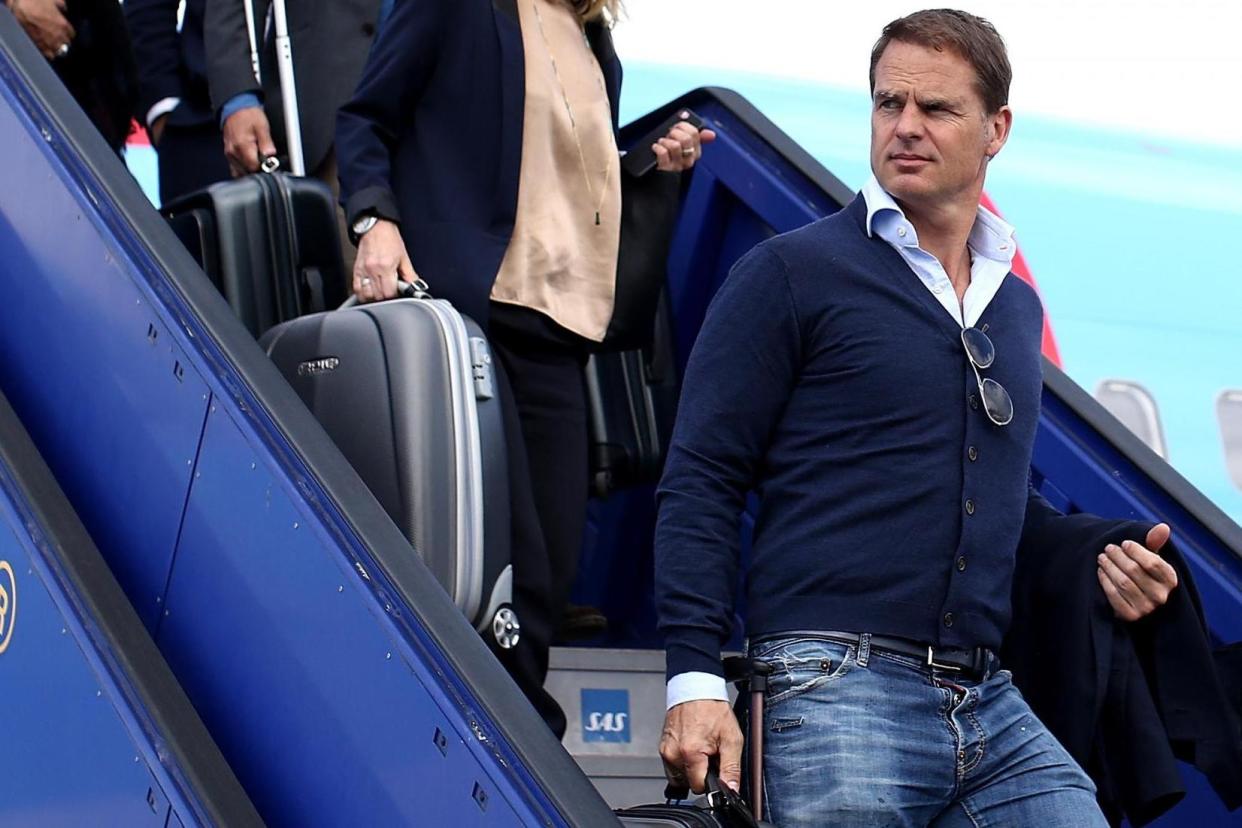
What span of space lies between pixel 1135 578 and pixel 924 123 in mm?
678

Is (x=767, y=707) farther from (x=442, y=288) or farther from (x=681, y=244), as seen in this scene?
(x=681, y=244)

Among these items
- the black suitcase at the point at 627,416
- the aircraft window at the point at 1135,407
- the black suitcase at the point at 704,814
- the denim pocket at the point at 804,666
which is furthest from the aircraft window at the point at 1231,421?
the black suitcase at the point at 704,814

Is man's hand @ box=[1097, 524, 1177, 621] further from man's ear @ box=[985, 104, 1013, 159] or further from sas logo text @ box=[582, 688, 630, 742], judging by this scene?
sas logo text @ box=[582, 688, 630, 742]

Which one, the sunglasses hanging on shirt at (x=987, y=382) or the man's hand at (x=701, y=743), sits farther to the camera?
the sunglasses hanging on shirt at (x=987, y=382)

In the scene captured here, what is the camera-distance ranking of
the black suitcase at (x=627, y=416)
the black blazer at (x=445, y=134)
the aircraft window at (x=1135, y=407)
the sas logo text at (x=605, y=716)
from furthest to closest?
the aircraft window at (x=1135, y=407)
the black suitcase at (x=627, y=416)
the sas logo text at (x=605, y=716)
the black blazer at (x=445, y=134)

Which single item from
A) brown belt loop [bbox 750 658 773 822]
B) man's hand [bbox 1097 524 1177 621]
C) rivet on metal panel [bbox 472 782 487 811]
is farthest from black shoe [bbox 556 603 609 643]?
rivet on metal panel [bbox 472 782 487 811]

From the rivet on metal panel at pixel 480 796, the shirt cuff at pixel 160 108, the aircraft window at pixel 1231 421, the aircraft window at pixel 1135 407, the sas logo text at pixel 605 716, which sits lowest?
the aircraft window at pixel 1231 421

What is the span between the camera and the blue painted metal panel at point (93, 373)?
234cm

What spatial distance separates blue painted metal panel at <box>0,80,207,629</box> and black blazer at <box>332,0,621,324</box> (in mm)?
513

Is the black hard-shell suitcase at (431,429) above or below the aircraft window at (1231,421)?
above

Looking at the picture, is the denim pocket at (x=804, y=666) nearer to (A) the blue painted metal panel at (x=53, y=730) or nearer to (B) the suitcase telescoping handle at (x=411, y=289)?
(A) the blue painted metal panel at (x=53, y=730)

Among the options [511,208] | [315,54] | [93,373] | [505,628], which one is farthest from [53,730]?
[315,54]

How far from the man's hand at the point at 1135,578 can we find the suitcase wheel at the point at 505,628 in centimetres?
81

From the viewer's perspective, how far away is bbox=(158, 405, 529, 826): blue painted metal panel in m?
1.91
